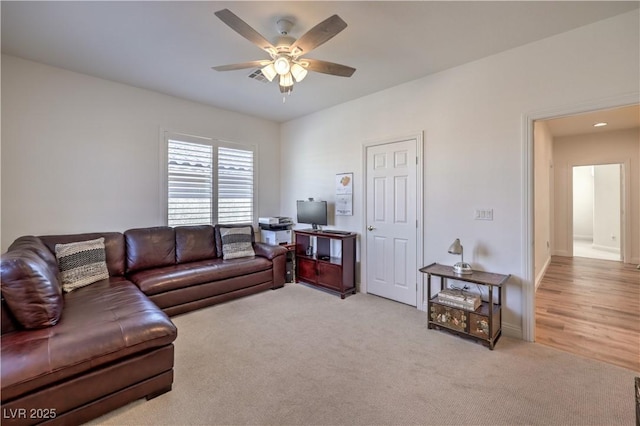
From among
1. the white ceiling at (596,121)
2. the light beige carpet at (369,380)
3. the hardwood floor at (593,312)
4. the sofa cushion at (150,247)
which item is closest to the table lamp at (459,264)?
the light beige carpet at (369,380)

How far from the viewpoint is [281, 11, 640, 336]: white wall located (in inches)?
93.9

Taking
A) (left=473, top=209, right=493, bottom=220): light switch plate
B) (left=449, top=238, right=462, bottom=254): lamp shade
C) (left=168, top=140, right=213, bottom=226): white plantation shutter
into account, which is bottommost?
(left=449, top=238, right=462, bottom=254): lamp shade

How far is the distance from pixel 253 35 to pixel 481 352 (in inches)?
126

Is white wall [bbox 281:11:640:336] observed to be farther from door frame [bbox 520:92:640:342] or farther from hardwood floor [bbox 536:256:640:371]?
hardwood floor [bbox 536:256:640:371]

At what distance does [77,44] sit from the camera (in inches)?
109

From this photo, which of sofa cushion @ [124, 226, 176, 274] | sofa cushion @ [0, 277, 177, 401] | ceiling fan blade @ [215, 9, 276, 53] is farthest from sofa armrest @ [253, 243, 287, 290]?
ceiling fan blade @ [215, 9, 276, 53]

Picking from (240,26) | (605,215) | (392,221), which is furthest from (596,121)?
(240,26)

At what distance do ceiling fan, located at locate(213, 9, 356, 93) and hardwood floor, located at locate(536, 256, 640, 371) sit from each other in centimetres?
326

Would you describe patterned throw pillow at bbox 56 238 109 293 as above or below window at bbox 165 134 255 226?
below

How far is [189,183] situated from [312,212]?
77.6 inches


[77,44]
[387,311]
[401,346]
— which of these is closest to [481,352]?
[401,346]

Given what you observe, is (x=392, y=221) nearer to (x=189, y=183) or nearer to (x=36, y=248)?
(x=189, y=183)

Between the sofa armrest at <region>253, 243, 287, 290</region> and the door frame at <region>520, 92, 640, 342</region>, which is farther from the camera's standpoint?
the sofa armrest at <region>253, 243, 287, 290</region>

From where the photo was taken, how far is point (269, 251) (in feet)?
14.1
